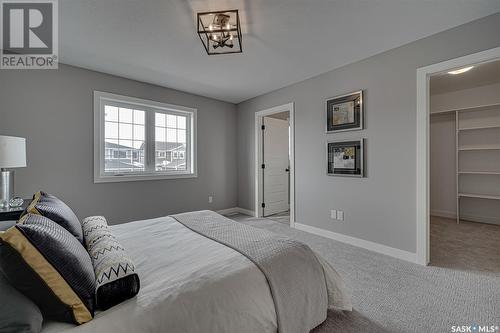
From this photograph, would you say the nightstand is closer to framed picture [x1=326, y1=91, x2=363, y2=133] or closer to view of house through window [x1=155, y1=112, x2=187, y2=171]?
view of house through window [x1=155, y1=112, x2=187, y2=171]

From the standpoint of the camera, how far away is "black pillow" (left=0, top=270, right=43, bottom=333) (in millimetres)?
740

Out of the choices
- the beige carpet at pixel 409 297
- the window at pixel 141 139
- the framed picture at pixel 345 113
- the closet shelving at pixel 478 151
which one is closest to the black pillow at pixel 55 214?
the beige carpet at pixel 409 297

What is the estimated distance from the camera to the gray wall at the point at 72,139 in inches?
108

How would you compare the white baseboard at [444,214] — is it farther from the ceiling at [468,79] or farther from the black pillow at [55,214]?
the black pillow at [55,214]

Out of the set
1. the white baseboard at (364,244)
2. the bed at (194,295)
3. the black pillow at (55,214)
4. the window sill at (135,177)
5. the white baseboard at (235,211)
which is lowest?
the white baseboard at (364,244)

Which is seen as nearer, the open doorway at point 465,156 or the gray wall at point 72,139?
the gray wall at point 72,139

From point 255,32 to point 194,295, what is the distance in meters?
2.35

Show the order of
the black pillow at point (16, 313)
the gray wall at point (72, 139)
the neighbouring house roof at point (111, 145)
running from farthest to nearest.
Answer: the neighbouring house roof at point (111, 145) → the gray wall at point (72, 139) → the black pillow at point (16, 313)

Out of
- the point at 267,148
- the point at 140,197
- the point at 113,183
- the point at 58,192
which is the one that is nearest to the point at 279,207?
the point at 267,148

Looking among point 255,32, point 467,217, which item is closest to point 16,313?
point 255,32

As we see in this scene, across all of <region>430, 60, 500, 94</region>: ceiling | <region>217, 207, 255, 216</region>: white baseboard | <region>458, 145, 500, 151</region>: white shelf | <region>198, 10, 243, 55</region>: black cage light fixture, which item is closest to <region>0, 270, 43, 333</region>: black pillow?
<region>198, 10, 243, 55</region>: black cage light fixture

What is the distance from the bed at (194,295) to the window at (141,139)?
92.7 inches

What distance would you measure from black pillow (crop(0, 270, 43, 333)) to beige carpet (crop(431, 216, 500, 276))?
324 centimetres

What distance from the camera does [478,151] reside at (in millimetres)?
4160
